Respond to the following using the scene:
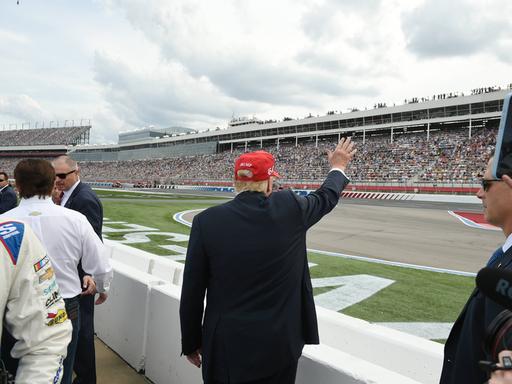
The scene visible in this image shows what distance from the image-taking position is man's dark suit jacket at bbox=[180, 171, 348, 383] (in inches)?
74.6

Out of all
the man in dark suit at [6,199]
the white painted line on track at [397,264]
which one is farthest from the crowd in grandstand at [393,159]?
the man in dark suit at [6,199]

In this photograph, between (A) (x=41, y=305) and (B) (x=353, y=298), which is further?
(B) (x=353, y=298)

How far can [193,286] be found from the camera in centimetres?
203

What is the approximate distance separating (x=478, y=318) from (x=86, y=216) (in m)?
3.05

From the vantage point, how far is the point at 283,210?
6.68ft

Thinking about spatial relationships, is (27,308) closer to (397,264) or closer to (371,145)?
(397,264)

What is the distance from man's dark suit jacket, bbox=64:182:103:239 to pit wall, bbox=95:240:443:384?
0.72m

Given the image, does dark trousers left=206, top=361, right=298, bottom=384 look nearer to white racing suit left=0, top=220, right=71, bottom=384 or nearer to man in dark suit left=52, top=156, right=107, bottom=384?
white racing suit left=0, top=220, right=71, bottom=384

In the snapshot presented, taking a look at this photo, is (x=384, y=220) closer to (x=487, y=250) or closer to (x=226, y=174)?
(x=487, y=250)

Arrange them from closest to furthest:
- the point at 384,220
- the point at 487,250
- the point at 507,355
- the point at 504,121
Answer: the point at 507,355, the point at 504,121, the point at 487,250, the point at 384,220

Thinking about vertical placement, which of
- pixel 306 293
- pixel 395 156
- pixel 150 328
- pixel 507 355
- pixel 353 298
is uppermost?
pixel 395 156

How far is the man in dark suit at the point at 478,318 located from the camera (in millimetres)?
1283

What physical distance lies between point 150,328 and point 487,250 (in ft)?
34.3

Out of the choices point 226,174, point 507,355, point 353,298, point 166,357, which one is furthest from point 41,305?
point 226,174
